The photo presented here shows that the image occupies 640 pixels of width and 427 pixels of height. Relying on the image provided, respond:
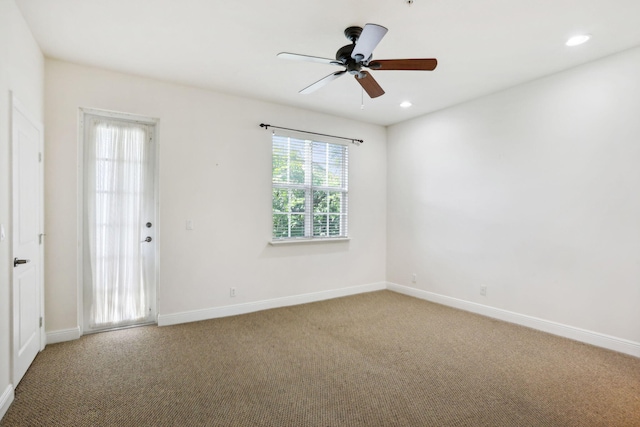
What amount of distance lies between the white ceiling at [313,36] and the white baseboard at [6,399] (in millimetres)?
2711

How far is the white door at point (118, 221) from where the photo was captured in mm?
3434

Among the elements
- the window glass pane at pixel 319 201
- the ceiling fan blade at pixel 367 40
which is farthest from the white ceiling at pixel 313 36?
the window glass pane at pixel 319 201

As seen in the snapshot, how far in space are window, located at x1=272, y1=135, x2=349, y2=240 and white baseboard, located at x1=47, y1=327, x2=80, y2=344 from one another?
7.81ft

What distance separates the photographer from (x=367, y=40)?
2117 mm

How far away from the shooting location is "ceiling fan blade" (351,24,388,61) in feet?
6.40


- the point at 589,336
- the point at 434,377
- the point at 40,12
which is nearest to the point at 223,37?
the point at 40,12

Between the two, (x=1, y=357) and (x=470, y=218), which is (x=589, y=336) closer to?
(x=470, y=218)

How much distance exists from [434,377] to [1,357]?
3030 millimetres

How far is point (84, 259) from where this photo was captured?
11.1ft

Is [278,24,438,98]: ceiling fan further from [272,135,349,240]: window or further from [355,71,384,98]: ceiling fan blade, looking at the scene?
[272,135,349,240]: window

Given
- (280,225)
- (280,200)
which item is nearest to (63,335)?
(280,225)

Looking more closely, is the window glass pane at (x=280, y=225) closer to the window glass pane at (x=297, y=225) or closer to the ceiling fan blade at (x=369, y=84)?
the window glass pane at (x=297, y=225)

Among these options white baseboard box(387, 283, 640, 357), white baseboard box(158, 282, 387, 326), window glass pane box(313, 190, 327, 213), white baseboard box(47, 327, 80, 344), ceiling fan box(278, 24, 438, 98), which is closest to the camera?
ceiling fan box(278, 24, 438, 98)

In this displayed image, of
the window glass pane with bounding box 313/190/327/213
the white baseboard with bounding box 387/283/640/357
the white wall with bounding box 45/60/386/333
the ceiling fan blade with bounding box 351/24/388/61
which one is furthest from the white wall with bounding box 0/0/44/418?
the white baseboard with bounding box 387/283/640/357
